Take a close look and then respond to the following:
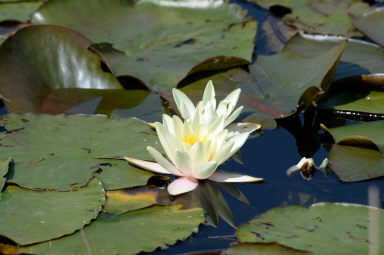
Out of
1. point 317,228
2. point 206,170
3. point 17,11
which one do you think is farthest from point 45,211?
point 17,11

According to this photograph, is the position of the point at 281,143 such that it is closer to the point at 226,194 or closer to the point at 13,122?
the point at 226,194

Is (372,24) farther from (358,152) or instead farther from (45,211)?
(45,211)

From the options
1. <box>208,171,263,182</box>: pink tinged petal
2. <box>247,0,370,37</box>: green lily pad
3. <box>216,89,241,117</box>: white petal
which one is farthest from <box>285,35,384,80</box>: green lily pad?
<box>208,171,263,182</box>: pink tinged petal

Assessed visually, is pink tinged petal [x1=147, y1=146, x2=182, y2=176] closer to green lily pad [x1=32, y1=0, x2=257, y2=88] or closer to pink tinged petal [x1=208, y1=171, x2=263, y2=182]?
pink tinged petal [x1=208, y1=171, x2=263, y2=182]

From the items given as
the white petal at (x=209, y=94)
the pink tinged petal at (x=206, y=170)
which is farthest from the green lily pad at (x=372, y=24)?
the pink tinged petal at (x=206, y=170)

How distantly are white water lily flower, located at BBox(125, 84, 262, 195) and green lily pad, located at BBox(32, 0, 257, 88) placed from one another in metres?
0.89

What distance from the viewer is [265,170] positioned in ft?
8.30

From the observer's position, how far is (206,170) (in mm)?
2252

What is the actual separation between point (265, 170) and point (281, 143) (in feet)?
1.02

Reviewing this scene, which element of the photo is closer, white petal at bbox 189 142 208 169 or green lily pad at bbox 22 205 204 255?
green lily pad at bbox 22 205 204 255

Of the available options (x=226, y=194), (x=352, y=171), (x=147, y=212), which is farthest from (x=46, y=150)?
(x=352, y=171)

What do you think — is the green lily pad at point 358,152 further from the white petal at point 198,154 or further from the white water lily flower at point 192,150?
the white petal at point 198,154

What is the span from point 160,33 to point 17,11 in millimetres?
1288

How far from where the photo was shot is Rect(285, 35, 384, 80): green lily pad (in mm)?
3229
